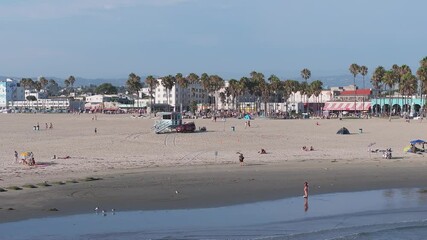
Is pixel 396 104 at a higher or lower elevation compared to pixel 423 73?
lower

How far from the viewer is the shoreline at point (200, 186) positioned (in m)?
19.9

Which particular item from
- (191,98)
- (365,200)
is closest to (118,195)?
(365,200)

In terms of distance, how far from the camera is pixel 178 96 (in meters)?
167

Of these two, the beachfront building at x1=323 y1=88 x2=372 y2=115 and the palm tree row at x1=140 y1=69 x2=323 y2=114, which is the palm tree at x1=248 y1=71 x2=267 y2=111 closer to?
the palm tree row at x1=140 y1=69 x2=323 y2=114

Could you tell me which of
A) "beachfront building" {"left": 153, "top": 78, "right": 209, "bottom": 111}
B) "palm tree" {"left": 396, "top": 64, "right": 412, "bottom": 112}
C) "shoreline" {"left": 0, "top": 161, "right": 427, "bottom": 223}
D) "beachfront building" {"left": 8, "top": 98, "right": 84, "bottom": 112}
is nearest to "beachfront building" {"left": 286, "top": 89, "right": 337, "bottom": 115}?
"palm tree" {"left": 396, "top": 64, "right": 412, "bottom": 112}

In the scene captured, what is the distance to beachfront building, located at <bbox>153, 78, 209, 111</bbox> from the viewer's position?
534ft

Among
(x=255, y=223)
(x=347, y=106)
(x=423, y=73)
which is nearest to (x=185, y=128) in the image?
(x=255, y=223)

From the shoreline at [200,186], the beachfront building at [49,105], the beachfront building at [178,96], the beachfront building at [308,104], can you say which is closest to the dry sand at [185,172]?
the shoreline at [200,186]

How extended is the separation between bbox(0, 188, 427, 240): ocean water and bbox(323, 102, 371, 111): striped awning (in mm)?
108105

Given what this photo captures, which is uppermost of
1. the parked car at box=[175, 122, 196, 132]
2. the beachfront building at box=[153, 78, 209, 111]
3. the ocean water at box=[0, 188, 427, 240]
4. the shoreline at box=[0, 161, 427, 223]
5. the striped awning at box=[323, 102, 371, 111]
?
the beachfront building at box=[153, 78, 209, 111]

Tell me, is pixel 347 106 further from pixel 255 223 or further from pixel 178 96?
pixel 255 223

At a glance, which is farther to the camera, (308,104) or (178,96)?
(178,96)

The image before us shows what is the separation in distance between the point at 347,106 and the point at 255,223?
115 metres

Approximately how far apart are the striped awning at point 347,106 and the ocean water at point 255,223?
10810 centimetres
